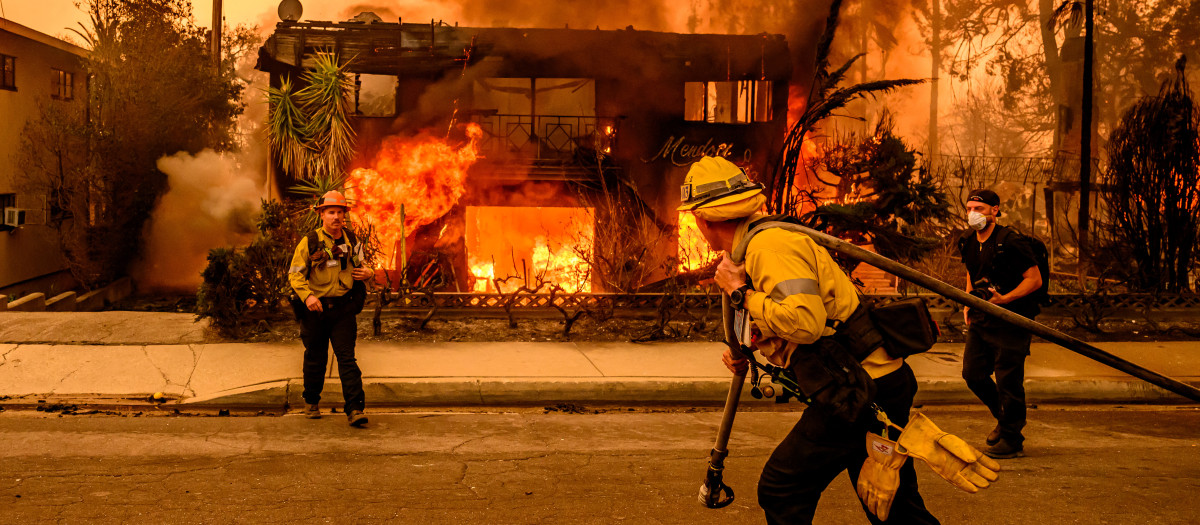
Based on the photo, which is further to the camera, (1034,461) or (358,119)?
(358,119)

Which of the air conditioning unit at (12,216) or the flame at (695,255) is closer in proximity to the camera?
the flame at (695,255)

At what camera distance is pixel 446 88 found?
16531mm

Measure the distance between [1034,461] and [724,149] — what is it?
1218 cm

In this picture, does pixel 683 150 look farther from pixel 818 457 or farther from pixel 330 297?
pixel 818 457

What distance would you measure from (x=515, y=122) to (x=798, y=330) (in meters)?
14.6

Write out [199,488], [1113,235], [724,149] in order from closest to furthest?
[199,488] < [1113,235] < [724,149]

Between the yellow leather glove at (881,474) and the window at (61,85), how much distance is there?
20662mm

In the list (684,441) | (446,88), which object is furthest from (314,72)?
(684,441)

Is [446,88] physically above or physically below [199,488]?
above

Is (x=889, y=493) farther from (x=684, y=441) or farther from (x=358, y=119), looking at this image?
(x=358, y=119)

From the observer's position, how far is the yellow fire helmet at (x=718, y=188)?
3.41m

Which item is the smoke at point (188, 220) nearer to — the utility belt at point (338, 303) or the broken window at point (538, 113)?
the broken window at point (538, 113)

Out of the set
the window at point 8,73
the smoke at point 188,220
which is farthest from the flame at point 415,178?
the window at point 8,73

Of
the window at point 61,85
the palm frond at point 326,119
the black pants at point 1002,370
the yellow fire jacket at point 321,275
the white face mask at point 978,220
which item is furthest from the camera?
the window at point 61,85
